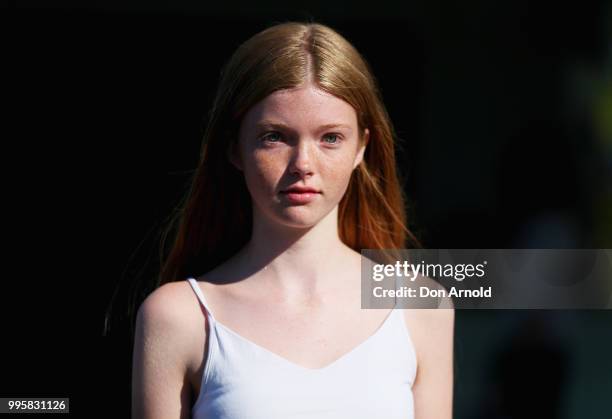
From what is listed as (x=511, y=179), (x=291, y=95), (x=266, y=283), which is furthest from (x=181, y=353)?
(x=511, y=179)

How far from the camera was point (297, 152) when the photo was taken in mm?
1886

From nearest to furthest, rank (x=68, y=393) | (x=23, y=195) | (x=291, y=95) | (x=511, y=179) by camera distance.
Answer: (x=291, y=95)
(x=68, y=393)
(x=23, y=195)
(x=511, y=179)

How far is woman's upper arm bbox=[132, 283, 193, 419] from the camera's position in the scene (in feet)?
6.31

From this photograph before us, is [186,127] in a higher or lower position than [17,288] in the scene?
higher

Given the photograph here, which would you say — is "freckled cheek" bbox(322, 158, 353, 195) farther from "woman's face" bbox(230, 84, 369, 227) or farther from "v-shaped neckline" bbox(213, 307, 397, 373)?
"v-shaped neckline" bbox(213, 307, 397, 373)

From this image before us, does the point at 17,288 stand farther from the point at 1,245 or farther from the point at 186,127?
the point at 186,127

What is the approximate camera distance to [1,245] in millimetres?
3840

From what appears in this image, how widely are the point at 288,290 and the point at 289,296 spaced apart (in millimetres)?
14

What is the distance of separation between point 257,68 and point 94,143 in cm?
212

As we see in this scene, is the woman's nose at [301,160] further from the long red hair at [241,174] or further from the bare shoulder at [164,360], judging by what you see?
the bare shoulder at [164,360]

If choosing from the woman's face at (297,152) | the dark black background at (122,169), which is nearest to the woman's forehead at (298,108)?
the woman's face at (297,152)

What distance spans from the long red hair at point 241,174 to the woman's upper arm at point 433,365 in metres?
0.25

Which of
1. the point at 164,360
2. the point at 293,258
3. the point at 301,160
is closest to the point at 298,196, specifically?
the point at 301,160

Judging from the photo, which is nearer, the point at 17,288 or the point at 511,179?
the point at 17,288
